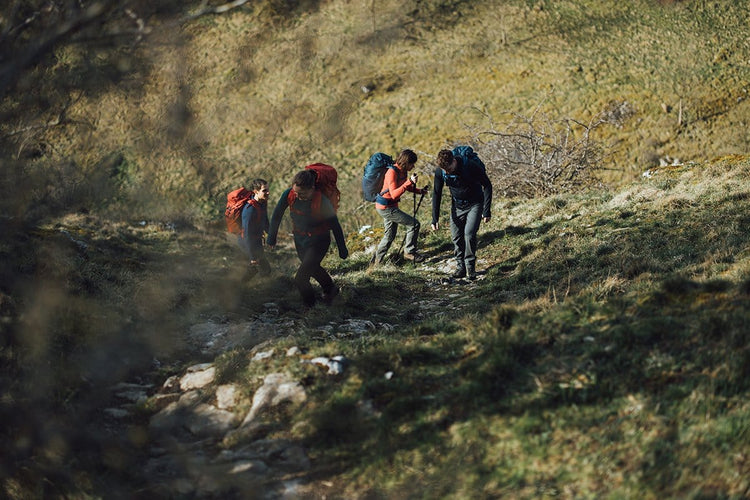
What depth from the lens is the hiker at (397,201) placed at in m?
10.0

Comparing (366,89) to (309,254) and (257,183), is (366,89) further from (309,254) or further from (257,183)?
(309,254)

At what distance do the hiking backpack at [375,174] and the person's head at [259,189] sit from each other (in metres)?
2.56

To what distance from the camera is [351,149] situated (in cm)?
2747

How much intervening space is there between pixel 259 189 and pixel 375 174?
2.73 metres

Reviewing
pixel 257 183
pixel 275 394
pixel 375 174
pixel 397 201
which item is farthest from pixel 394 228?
pixel 275 394

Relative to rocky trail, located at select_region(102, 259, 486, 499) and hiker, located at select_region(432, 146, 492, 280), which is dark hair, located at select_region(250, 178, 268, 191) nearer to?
rocky trail, located at select_region(102, 259, 486, 499)

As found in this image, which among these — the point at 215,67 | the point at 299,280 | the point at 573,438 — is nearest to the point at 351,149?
the point at 299,280

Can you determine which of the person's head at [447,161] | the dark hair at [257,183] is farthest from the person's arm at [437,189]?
the dark hair at [257,183]

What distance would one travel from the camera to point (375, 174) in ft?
34.9

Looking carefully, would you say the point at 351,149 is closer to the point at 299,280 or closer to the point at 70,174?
the point at 299,280

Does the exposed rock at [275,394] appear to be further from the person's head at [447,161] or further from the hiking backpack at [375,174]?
the hiking backpack at [375,174]

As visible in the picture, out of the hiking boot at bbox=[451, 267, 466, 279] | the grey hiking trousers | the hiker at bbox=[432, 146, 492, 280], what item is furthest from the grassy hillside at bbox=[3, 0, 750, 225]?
the hiking boot at bbox=[451, 267, 466, 279]

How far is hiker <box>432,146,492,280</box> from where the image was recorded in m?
8.91

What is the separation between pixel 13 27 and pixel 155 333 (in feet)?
12.5
